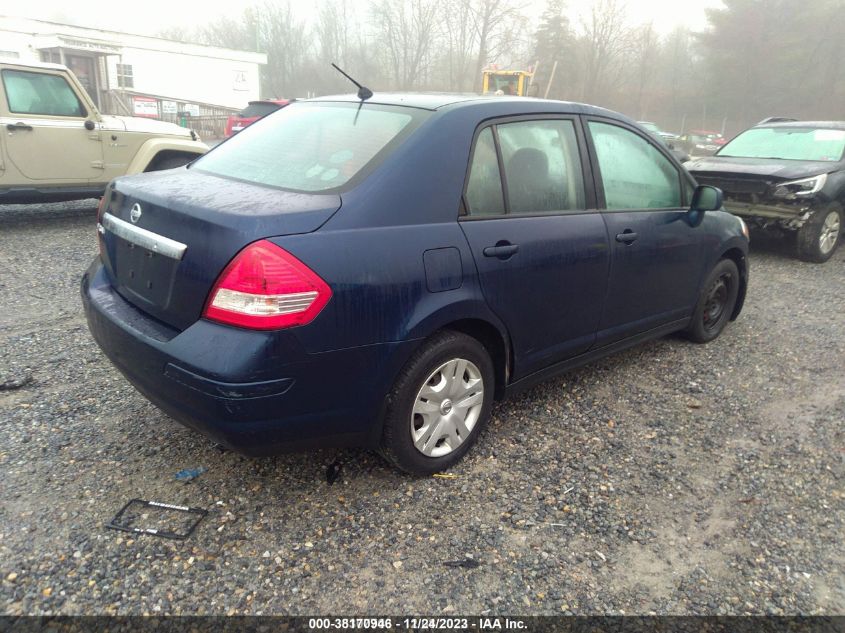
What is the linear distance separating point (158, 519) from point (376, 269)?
4.41 ft

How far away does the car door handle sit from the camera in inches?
109

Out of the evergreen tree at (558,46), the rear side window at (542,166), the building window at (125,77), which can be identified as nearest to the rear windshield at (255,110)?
the rear side window at (542,166)

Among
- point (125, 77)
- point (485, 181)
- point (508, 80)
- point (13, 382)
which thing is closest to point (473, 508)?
point (485, 181)

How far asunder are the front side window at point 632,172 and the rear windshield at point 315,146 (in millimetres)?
1244

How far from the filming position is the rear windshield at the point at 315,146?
2670 mm

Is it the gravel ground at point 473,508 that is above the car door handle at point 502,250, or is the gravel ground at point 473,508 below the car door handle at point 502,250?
below

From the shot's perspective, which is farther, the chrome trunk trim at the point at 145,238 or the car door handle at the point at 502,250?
the car door handle at the point at 502,250

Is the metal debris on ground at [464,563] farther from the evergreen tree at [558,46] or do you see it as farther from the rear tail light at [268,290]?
the evergreen tree at [558,46]

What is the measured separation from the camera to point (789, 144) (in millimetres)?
8203

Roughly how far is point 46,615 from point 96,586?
0.16 meters

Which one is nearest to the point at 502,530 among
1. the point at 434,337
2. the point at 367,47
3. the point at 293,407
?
the point at 434,337

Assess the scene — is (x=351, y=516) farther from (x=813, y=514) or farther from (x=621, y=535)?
(x=813, y=514)

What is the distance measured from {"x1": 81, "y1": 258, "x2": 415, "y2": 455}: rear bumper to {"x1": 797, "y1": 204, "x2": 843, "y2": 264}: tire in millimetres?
6666

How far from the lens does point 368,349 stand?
2396mm
